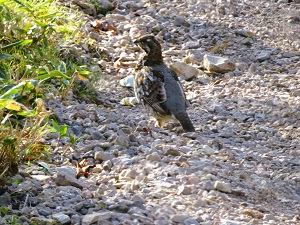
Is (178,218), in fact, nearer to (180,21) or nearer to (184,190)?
(184,190)

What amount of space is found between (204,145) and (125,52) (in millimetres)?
3094

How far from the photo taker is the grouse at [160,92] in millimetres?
7258

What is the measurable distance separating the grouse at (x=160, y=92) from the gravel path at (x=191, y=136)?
0.15 m

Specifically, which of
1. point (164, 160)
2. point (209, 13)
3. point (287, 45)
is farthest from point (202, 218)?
point (209, 13)

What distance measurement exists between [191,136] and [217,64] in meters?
2.35

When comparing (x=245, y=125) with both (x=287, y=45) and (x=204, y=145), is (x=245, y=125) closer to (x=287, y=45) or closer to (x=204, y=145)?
(x=204, y=145)

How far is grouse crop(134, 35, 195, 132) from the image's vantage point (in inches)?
286

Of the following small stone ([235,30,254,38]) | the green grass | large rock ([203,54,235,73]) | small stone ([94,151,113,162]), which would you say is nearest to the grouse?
the green grass

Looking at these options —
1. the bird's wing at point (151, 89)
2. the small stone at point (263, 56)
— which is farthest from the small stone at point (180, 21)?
the bird's wing at point (151, 89)

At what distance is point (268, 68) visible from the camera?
9.14 m

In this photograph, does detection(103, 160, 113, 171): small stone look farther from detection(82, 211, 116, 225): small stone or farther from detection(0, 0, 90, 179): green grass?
detection(82, 211, 116, 225): small stone

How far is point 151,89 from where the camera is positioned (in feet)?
24.5

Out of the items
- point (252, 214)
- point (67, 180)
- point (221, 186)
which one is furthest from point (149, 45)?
point (252, 214)

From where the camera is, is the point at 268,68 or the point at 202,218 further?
the point at 268,68
